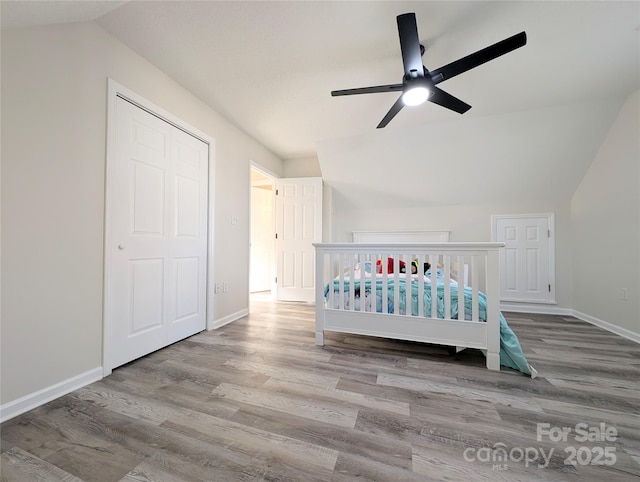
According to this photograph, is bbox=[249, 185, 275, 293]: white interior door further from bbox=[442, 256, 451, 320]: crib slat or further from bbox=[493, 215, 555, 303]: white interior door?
bbox=[493, 215, 555, 303]: white interior door

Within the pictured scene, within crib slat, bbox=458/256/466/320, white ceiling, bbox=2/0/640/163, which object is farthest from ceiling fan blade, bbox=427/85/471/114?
crib slat, bbox=458/256/466/320

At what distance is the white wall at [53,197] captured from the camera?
4.30 feet

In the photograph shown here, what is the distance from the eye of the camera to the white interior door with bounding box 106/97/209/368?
1.84 meters

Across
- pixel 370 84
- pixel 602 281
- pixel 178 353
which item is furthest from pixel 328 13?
pixel 602 281

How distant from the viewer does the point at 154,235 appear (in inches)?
83.0

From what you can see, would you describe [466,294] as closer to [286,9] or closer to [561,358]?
[561,358]

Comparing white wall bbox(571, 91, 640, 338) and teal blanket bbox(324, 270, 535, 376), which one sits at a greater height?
white wall bbox(571, 91, 640, 338)

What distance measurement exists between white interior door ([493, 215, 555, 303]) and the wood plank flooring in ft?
4.97

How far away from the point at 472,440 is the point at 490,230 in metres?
3.37

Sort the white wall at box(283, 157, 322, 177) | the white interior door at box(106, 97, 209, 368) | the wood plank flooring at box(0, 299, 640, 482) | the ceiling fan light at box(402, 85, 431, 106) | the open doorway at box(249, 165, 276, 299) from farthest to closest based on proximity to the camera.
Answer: the open doorway at box(249, 165, 276, 299) < the white wall at box(283, 157, 322, 177) < the white interior door at box(106, 97, 209, 368) < the ceiling fan light at box(402, 85, 431, 106) < the wood plank flooring at box(0, 299, 640, 482)

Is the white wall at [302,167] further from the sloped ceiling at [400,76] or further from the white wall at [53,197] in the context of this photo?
the white wall at [53,197]

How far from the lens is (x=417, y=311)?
2.10m

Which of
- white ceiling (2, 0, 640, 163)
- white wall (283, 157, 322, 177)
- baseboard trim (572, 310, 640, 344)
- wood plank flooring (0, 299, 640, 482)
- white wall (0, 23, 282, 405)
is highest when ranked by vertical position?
white ceiling (2, 0, 640, 163)

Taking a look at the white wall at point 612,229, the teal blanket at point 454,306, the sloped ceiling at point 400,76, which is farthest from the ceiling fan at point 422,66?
the white wall at point 612,229
